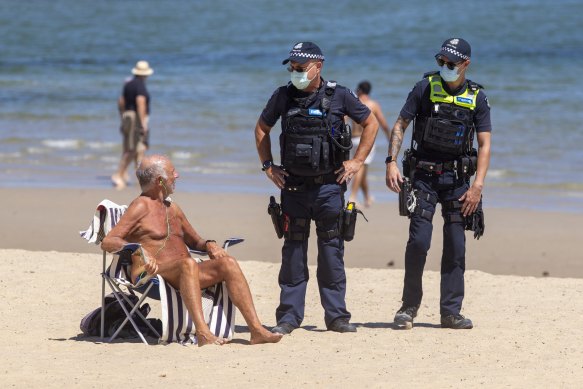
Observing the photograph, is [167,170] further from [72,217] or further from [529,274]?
[72,217]

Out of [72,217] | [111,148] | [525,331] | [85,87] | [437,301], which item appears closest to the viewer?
[525,331]

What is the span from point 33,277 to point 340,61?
27.9m

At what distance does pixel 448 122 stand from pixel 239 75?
25.1 metres

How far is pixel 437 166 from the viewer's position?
7348mm

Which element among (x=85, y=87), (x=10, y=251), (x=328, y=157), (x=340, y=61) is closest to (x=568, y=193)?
(x=10, y=251)

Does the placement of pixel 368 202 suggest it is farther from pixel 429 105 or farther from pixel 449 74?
pixel 449 74

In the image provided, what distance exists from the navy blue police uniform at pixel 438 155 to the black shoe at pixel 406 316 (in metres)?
0.26

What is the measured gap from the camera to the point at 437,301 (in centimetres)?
874

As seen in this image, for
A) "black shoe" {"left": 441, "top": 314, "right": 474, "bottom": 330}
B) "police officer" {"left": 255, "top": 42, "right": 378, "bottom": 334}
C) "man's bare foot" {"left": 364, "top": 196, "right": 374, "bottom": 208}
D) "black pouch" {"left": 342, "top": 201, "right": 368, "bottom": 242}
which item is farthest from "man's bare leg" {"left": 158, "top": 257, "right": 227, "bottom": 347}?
"man's bare foot" {"left": 364, "top": 196, "right": 374, "bottom": 208}

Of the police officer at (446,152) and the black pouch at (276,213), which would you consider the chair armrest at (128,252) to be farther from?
the police officer at (446,152)

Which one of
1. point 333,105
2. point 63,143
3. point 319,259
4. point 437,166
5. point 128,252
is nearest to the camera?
point 128,252

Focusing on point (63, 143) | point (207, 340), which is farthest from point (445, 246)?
point (63, 143)

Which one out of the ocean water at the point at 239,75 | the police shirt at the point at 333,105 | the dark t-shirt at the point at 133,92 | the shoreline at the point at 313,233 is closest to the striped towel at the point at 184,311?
the police shirt at the point at 333,105

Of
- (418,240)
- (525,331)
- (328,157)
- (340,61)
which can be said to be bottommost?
(525,331)
